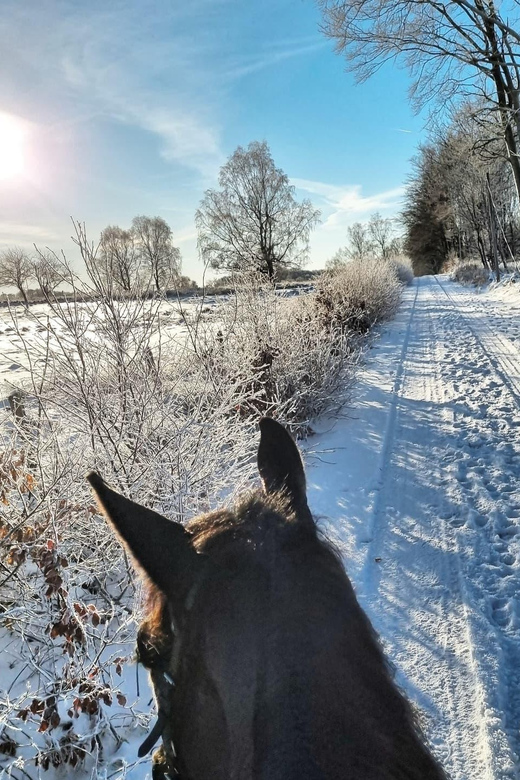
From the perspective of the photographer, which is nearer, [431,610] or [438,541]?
[431,610]

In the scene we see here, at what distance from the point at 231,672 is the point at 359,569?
117 inches

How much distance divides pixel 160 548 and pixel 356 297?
12.8m

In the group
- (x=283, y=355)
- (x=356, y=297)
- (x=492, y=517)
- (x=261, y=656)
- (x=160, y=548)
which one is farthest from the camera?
(x=356, y=297)

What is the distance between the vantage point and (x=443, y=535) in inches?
145

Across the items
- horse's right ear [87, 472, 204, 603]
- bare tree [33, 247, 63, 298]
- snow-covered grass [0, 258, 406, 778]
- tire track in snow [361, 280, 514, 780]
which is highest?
bare tree [33, 247, 63, 298]

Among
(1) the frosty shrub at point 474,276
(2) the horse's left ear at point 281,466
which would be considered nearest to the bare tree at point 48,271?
(2) the horse's left ear at point 281,466

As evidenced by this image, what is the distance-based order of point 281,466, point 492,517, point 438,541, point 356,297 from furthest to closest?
point 356,297, point 492,517, point 438,541, point 281,466

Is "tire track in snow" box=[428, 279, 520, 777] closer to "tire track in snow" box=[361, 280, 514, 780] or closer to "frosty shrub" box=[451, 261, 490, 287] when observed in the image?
"tire track in snow" box=[361, 280, 514, 780]

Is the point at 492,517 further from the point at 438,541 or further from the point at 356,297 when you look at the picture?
the point at 356,297

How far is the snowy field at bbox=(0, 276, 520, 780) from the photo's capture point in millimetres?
2268

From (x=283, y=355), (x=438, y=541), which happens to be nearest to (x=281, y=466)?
(x=438, y=541)

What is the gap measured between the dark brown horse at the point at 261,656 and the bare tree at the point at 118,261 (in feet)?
8.71

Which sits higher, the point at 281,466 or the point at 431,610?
the point at 281,466

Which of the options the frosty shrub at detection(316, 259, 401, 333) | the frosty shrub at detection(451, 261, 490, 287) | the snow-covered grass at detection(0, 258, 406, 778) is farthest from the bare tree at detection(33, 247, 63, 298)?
the frosty shrub at detection(451, 261, 490, 287)
